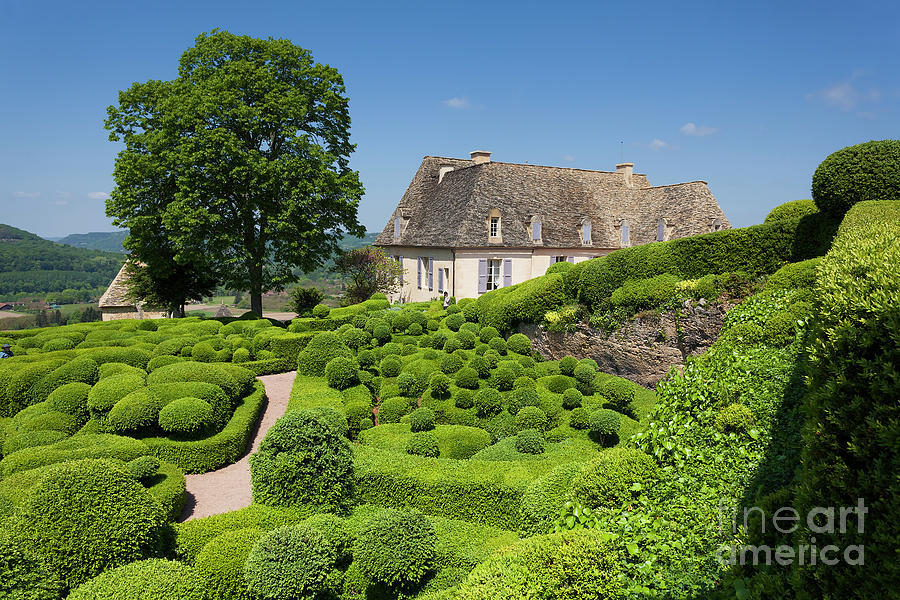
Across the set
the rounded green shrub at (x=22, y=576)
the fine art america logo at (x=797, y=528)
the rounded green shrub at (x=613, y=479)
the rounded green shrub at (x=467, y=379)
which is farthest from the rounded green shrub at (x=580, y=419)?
the rounded green shrub at (x=22, y=576)

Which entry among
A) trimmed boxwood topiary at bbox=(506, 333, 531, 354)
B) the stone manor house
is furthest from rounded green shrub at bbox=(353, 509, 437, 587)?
the stone manor house

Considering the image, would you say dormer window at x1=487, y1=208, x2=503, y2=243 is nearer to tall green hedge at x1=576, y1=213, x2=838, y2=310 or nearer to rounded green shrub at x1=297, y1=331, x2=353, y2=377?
tall green hedge at x1=576, y1=213, x2=838, y2=310

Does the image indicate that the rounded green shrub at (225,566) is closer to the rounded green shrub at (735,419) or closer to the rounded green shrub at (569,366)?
the rounded green shrub at (735,419)

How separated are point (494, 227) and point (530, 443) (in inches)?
907

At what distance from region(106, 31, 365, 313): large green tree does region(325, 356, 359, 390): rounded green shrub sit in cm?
1095

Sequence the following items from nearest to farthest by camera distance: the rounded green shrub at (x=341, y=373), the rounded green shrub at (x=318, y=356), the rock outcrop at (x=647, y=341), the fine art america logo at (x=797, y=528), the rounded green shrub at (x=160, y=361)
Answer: the fine art america logo at (x=797, y=528), the rock outcrop at (x=647, y=341), the rounded green shrub at (x=341, y=373), the rounded green shrub at (x=160, y=361), the rounded green shrub at (x=318, y=356)

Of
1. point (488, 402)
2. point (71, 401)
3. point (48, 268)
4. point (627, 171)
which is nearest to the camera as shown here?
point (71, 401)

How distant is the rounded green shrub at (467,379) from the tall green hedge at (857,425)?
11.1 metres

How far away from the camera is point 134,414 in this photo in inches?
499

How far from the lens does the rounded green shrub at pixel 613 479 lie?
21.7ft

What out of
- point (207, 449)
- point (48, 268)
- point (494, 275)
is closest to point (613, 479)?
point (207, 449)

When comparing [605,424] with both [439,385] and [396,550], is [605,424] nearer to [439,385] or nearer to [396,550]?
[439,385]

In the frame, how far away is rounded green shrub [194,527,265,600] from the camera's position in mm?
7395

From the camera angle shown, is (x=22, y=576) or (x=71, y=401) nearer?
(x=22, y=576)
